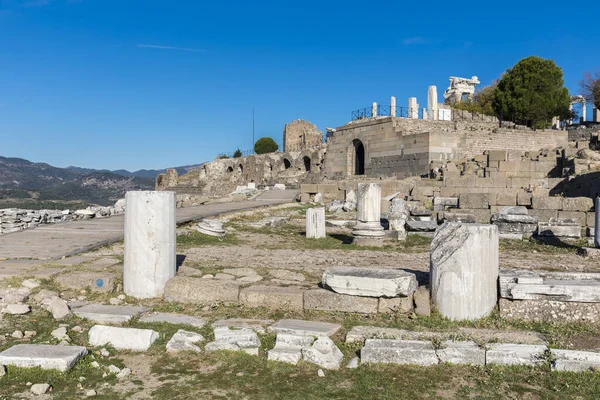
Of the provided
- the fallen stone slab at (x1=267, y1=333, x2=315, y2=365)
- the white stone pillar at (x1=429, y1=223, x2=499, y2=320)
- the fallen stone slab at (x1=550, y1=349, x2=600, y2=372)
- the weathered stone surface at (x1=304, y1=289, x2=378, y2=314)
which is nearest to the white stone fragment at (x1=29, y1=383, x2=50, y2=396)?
the fallen stone slab at (x1=267, y1=333, x2=315, y2=365)

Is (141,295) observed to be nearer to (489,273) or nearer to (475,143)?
(489,273)

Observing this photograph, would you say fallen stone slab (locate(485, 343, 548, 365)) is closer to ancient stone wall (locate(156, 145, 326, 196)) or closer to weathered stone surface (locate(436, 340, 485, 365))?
weathered stone surface (locate(436, 340, 485, 365))

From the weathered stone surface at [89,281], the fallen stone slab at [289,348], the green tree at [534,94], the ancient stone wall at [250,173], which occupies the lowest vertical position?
the fallen stone slab at [289,348]

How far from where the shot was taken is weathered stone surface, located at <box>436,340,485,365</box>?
4.19 meters

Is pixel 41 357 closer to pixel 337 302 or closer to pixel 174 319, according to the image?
pixel 174 319

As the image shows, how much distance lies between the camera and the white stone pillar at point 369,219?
1059cm

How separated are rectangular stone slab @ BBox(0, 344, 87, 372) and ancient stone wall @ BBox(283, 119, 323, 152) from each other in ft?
157

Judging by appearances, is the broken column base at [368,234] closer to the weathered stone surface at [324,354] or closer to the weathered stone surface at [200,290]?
the weathered stone surface at [200,290]

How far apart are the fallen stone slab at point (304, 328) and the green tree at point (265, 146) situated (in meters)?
53.0

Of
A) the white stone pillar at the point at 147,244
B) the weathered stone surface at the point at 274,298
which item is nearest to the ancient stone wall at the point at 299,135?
the white stone pillar at the point at 147,244

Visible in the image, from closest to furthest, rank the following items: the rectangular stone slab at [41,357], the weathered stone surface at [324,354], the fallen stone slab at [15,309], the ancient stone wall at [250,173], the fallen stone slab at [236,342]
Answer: the rectangular stone slab at [41,357] < the weathered stone surface at [324,354] < the fallen stone slab at [236,342] < the fallen stone slab at [15,309] < the ancient stone wall at [250,173]

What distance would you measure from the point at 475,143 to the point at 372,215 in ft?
62.2

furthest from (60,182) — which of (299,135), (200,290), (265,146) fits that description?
(200,290)

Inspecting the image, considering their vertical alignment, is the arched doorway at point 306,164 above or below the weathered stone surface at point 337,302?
above
